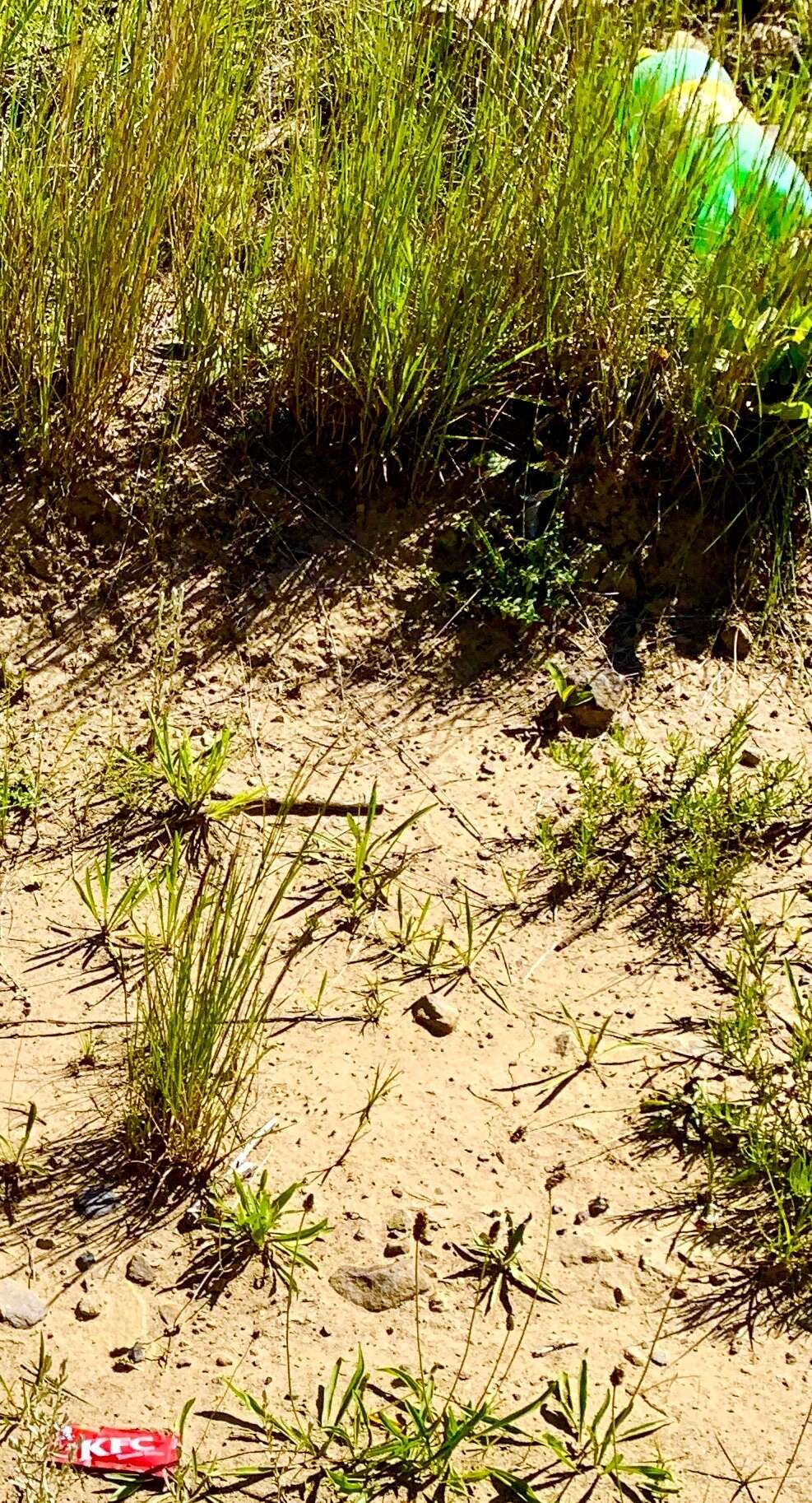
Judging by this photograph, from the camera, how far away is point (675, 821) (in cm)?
326

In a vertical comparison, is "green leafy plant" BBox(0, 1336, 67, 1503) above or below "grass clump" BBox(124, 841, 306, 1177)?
below

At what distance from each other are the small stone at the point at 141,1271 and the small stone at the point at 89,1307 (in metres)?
0.06

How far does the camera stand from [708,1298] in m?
2.55

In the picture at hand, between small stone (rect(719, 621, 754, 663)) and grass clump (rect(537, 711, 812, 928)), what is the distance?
0.25 metres

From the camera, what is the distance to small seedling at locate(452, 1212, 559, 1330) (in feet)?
8.29

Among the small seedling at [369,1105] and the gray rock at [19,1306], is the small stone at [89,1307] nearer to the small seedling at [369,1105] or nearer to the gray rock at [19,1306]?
the gray rock at [19,1306]

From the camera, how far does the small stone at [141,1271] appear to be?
249cm

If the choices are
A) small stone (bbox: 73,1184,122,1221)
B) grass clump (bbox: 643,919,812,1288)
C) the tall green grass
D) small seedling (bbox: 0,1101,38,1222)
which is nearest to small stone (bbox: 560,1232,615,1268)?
grass clump (bbox: 643,919,812,1288)

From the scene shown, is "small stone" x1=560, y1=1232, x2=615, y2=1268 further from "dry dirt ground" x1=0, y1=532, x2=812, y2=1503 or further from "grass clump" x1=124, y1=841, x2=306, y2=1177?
"grass clump" x1=124, y1=841, x2=306, y2=1177

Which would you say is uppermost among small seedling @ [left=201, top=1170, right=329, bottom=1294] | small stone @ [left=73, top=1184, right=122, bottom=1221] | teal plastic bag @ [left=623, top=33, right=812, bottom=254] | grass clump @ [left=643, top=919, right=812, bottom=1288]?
teal plastic bag @ [left=623, top=33, right=812, bottom=254]

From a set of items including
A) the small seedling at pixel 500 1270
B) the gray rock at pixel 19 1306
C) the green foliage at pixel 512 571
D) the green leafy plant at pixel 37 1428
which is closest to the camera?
the green leafy plant at pixel 37 1428

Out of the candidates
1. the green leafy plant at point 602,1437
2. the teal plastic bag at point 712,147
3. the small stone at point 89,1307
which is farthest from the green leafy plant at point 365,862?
the teal plastic bag at point 712,147

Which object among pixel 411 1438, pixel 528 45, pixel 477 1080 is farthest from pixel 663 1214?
pixel 528 45

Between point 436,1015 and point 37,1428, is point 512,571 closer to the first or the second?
point 436,1015
